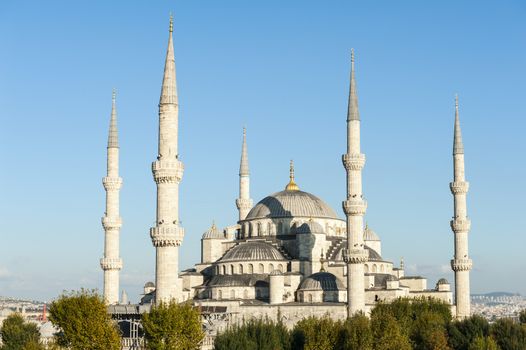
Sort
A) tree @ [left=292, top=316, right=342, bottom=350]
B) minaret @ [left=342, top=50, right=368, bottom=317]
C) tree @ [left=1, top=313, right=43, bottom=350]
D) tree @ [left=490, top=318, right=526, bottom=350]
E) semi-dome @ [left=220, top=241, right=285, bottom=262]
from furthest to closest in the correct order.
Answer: semi-dome @ [left=220, top=241, right=285, bottom=262]
minaret @ [left=342, top=50, right=368, bottom=317]
tree @ [left=1, top=313, right=43, bottom=350]
tree @ [left=490, top=318, right=526, bottom=350]
tree @ [left=292, top=316, right=342, bottom=350]

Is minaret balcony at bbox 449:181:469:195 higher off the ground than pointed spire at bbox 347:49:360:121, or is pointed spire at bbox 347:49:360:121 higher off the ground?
pointed spire at bbox 347:49:360:121

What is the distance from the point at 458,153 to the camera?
63219mm

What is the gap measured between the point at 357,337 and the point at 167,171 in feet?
39.2

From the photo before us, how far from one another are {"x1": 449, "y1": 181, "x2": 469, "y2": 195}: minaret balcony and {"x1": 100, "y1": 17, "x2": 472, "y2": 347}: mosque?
7 centimetres

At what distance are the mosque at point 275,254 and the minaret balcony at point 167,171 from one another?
46 mm

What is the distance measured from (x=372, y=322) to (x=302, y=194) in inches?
1121

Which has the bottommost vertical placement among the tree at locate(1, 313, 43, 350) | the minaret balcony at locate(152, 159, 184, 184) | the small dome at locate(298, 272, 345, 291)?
the tree at locate(1, 313, 43, 350)

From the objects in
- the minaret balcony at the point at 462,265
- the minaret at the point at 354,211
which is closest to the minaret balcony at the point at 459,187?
the minaret balcony at the point at 462,265

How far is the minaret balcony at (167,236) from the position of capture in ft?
145

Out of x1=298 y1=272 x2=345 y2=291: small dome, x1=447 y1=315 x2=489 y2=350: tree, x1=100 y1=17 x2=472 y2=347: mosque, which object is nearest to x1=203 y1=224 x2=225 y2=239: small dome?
x1=100 y1=17 x2=472 y2=347: mosque

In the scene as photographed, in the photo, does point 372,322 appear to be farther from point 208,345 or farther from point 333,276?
point 333,276

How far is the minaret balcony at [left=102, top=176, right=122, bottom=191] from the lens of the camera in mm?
57750

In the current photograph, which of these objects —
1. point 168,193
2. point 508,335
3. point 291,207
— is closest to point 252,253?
point 291,207

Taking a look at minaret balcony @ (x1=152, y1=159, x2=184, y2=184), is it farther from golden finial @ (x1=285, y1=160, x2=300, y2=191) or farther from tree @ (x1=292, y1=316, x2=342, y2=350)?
golden finial @ (x1=285, y1=160, x2=300, y2=191)
